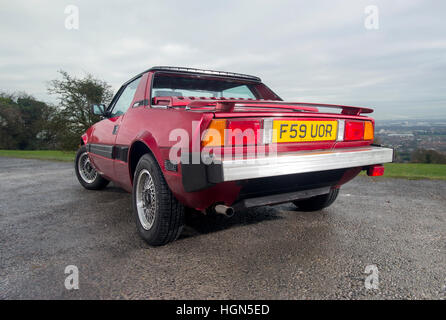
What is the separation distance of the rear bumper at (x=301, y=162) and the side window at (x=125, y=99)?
1839 mm

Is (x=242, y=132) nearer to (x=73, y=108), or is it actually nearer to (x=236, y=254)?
(x=236, y=254)

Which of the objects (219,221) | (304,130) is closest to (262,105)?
(304,130)

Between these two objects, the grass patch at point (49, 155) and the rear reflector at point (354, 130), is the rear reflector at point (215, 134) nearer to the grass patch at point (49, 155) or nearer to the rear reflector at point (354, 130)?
the rear reflector at point (354, 130)

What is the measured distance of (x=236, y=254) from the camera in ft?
7.11

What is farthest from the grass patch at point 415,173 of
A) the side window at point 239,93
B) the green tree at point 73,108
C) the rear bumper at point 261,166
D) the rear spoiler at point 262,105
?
the green tree at point 73,108

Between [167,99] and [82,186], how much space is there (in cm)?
346

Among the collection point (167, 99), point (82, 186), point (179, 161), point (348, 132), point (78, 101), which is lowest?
point (82, 186)

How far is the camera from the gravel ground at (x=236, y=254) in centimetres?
168

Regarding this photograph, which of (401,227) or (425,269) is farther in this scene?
(401,227)
